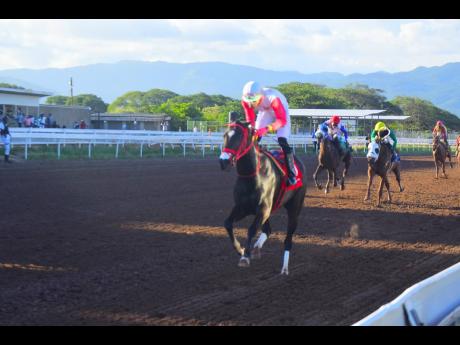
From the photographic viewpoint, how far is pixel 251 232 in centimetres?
861

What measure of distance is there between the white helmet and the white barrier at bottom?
3780 mm

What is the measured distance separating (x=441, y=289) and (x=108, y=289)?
3.77m

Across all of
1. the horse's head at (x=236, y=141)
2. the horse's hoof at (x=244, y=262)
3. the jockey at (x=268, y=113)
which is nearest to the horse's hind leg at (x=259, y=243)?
the horse's hoof at (x=244, y=262)

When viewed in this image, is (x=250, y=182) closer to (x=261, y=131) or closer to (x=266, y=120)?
(x=261, y=131)

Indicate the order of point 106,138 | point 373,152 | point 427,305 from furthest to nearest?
point 106,138 < point 373,152 < point 427,305

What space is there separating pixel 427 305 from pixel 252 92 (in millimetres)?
4141

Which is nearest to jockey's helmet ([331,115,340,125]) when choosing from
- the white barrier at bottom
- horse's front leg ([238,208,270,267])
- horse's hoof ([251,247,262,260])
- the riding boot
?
the riding boot

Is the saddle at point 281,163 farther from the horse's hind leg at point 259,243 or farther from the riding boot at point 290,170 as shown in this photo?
the horse's hind leg at point 259,243

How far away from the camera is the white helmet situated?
8.84 meters

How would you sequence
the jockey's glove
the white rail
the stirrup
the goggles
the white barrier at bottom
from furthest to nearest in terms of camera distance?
the white rail < the stirrup < the jockey's glove < the goggles < the white barrier at bottom

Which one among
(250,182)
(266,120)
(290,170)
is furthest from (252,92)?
(290,170)

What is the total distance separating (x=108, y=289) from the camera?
25.4 ft

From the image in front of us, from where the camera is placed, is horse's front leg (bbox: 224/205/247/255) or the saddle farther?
the saddle

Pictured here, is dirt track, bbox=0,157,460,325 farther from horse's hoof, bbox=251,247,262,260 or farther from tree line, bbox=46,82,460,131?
tree line, bbox=46,82,460,131
